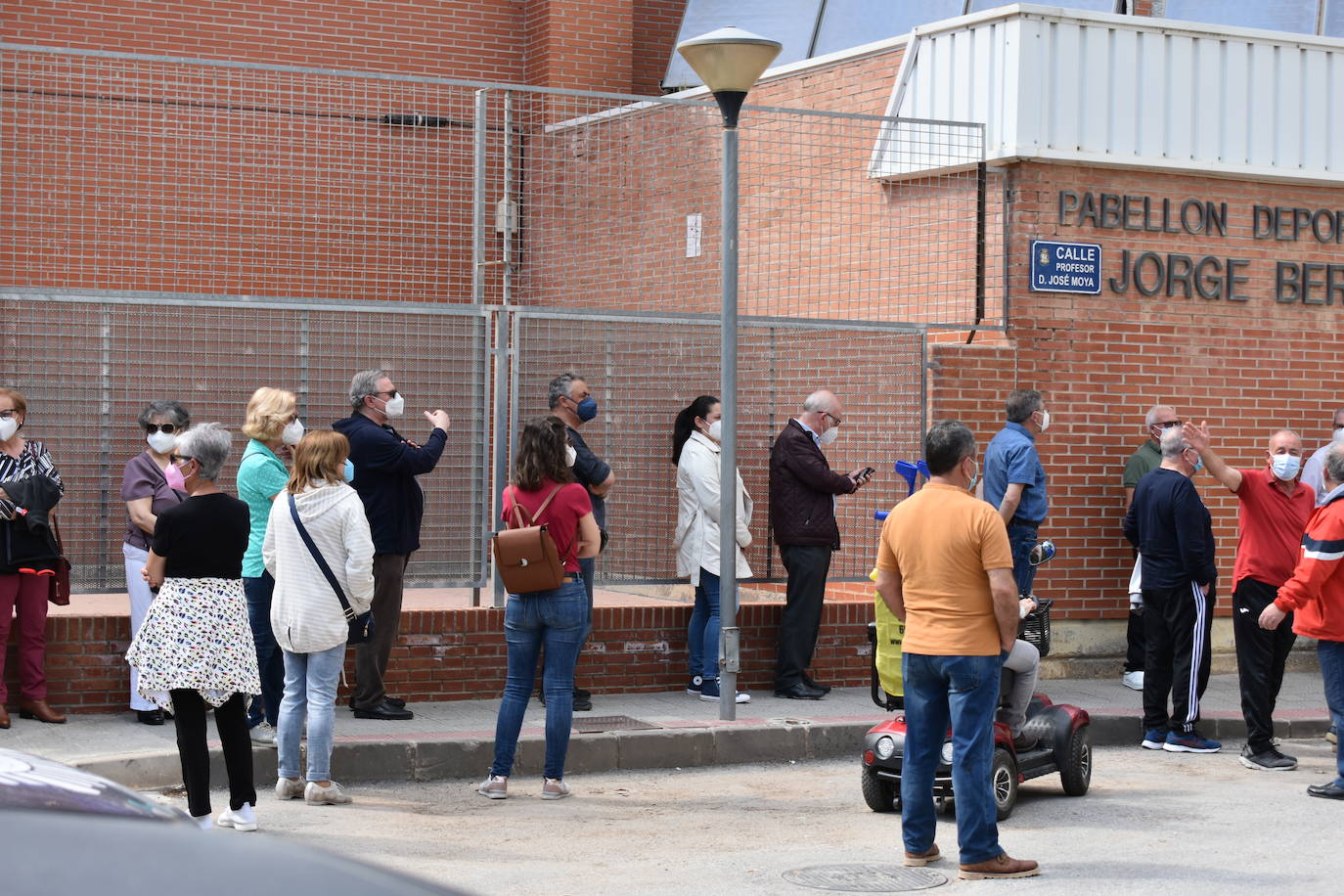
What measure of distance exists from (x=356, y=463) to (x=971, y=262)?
5.00 m

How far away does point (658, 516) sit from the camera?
1135 cm

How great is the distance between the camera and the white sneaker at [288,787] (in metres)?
8.11

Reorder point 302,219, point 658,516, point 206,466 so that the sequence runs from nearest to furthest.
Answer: point 206,466 < point 658,516 < point 302,219

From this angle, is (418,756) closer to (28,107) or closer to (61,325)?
(61,325)

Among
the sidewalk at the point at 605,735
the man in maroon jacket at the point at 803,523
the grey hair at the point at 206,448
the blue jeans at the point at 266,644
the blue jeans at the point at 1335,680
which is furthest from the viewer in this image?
the man in maroon jacket at the point at 803,523

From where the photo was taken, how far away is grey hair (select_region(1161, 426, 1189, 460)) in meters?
9.62

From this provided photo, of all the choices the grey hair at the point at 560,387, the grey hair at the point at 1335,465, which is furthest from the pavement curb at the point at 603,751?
the grey hair at the point at 1335,465

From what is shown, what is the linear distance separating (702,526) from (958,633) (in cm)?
437

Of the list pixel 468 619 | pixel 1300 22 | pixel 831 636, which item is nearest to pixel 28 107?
pixel 468 619

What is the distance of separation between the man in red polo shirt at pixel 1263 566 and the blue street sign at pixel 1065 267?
2.87 meters

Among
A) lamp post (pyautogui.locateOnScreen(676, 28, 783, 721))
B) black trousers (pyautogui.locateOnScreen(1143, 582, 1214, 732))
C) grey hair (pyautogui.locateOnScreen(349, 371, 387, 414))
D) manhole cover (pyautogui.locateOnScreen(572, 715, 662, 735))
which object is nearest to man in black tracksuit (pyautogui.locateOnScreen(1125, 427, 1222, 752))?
black trousers (pyautogui.locateOnScreen(1143, 582, 1214, 732))

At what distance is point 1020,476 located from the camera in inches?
436

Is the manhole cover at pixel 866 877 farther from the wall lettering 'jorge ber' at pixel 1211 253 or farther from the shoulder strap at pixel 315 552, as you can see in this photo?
the wall lettering 'jorge ber' at pixel 1211 253

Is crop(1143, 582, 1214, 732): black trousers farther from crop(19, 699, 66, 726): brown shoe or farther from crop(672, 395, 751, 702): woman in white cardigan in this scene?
crop(19, 699, 66, 726): brown shoe
